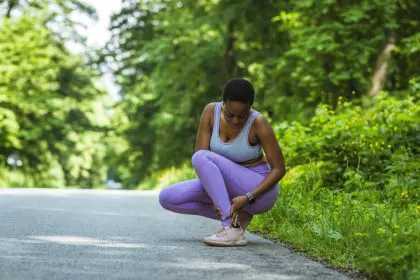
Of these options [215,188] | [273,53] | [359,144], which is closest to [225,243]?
[215,188]

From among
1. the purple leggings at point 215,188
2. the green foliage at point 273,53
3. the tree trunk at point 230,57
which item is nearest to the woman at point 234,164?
the purple leggings at point 215,188

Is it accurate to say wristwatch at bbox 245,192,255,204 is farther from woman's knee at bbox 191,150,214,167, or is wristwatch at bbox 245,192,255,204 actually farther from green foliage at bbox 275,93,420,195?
green foliage at bbox 275,93,420,195

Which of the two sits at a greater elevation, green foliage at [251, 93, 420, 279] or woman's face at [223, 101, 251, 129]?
woman's face at [223, 101, 251, 129]

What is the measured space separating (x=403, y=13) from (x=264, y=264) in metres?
16.0

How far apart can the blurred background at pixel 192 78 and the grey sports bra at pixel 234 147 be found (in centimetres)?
381

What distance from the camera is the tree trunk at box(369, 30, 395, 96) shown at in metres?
A: 18.3

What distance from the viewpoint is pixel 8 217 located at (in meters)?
8.37

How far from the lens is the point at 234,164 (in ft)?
20.9

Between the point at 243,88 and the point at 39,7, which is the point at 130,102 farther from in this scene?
the point at 243,88

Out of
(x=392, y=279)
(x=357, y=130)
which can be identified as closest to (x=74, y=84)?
(x=357, y=130)

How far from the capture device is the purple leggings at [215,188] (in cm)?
622

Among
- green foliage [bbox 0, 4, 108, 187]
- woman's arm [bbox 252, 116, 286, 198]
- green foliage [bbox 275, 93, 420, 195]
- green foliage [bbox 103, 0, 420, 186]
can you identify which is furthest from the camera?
green foliage [bbox 0, 4, 108, 187]

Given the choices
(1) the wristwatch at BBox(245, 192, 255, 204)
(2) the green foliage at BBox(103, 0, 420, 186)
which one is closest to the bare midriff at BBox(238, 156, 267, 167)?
(1) the wristwatch at BBox(245, 192, 255, 204)

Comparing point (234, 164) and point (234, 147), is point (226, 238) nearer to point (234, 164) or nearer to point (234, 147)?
point (234, 164)
